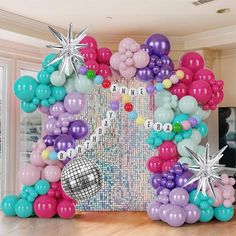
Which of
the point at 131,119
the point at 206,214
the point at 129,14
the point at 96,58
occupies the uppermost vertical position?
the point at 129,14

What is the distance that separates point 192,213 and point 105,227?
2.92ft

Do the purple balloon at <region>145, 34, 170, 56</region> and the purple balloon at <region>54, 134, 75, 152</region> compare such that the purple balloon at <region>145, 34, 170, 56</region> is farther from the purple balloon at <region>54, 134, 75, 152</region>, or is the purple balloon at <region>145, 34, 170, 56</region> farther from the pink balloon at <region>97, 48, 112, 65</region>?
the purple balloon at <region>54, 134, 75, 152</region>

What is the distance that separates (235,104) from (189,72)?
5.84 ft

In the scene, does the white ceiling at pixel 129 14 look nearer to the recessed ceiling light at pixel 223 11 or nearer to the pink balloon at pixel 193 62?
the recessed ceiling light at pixel 223 11

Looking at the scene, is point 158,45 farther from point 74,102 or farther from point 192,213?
point 192,213

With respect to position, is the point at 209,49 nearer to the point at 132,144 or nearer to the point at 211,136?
the point at 211,136

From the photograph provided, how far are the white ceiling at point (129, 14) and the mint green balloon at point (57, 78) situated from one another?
2.54 ft

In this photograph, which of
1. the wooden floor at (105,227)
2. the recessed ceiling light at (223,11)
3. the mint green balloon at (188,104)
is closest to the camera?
the wooden floor at (105,227)

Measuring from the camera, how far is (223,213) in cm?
391

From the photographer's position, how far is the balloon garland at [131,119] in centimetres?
391

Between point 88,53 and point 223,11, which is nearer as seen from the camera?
point 88,53

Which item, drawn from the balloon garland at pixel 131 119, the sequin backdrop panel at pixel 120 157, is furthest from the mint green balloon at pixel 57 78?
the sequin backdrop panel at pixel 120 157

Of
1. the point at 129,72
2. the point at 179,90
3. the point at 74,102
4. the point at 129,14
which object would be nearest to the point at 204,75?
the point at 179,90

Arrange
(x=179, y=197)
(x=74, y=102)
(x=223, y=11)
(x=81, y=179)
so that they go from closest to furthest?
(x=81, y=179), (x=179, y=197), (x=74, y=102), (x=223, y=11)
